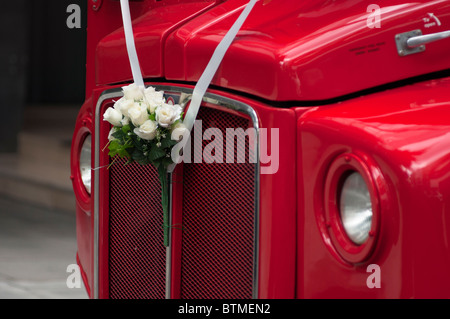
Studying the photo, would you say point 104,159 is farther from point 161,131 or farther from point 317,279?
point 317,279

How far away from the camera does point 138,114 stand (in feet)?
7.64

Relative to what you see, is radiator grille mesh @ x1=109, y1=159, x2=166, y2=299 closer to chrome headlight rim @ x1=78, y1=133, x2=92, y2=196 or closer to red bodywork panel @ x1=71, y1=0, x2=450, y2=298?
red bodywork panel @ x1=71, y1=0, x2=450, y2=298

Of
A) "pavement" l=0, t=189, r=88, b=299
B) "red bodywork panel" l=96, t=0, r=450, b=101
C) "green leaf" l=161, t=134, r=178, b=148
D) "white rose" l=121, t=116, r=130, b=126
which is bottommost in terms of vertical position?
"pavement" l=0, t=189, r=88, b=299

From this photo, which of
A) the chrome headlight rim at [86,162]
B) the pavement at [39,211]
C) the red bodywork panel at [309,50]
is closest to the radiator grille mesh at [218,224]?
the red bodywork panel at [309,50]

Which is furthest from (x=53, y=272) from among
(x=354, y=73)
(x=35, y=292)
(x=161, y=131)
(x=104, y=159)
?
(x=354, y=73)

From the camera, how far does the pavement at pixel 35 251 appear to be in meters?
4.93

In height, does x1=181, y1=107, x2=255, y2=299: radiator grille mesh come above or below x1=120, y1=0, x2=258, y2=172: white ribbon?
below

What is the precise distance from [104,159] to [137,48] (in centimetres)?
39

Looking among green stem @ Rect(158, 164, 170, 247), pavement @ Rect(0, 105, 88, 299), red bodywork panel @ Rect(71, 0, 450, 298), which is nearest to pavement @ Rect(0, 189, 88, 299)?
pavement @ Rect(0, 105, 88, 299)

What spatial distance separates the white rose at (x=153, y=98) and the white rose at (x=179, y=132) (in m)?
0.08

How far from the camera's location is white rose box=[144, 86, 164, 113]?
7.71 feet

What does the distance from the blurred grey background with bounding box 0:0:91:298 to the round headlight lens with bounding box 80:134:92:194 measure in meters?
0.56

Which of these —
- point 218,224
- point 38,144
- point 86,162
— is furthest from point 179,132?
point 38,144

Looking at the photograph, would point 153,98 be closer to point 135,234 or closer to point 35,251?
Answer: point 135,234
